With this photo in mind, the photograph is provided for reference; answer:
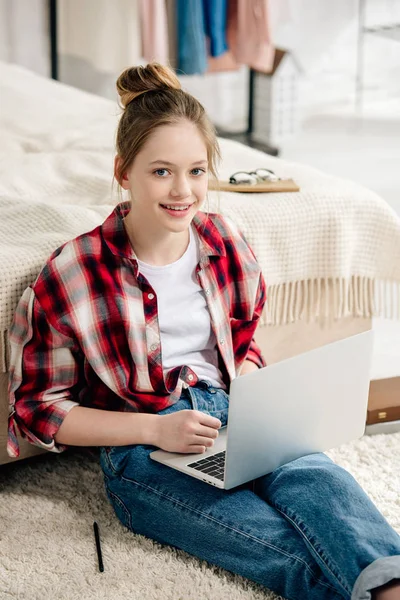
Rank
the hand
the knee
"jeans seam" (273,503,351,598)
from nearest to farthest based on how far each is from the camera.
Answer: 1. "jeans seam" (273,503,351,598)
2. the knee
3. the hand

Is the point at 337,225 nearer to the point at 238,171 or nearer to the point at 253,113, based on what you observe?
the point at 238,171

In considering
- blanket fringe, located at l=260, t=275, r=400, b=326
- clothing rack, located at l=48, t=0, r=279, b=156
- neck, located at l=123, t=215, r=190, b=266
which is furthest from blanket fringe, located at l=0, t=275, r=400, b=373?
clothing rack, located at l=48, t=0, r=279, b=156

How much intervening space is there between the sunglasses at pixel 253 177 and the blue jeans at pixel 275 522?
64 centimetres

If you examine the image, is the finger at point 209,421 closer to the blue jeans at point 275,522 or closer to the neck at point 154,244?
the blue jeans at point 275,522

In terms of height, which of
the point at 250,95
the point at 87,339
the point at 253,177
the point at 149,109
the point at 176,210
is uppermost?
the point at 149,109

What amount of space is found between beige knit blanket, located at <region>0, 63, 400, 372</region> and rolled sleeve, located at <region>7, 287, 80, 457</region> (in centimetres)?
17

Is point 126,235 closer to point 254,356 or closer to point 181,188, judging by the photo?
point 181,188

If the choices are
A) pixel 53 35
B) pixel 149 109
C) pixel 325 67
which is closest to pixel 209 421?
pixel 149 109

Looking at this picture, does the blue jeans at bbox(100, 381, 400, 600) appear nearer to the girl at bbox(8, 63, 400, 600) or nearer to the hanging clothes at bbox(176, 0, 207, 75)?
the girl at bbox(8, 63, 400, 600)

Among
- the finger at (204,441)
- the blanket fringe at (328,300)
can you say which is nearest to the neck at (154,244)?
the finger at (204,441)

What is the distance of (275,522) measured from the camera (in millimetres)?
1358

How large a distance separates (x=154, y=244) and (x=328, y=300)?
2.02 feet

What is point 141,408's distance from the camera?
1.54 m

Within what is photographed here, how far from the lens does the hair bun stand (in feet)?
4.86
